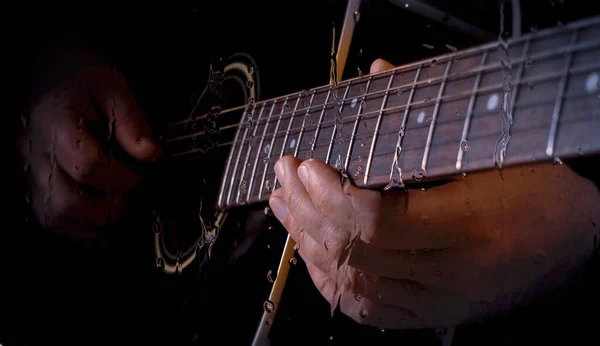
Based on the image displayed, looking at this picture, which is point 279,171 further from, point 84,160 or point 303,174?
point 84,160

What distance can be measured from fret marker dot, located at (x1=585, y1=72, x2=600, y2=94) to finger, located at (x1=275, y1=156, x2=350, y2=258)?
133mm

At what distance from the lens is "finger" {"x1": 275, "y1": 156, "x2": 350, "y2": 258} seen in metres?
0.25

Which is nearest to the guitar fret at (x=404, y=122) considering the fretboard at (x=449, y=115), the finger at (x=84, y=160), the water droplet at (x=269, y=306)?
the fretboard at (x=449, y=115)

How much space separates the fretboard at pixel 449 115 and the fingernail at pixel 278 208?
0.05 ft

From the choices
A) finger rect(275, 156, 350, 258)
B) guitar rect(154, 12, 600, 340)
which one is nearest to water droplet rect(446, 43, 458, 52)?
guitar rect(154, 12, 600, 340)

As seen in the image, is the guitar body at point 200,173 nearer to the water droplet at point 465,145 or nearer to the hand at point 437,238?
the hand at point 437,238

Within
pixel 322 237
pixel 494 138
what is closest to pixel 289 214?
pixel 322 237

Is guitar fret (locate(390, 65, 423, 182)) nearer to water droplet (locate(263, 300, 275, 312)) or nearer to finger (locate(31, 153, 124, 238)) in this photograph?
water droplet (locate(263, 300, 275, 312))

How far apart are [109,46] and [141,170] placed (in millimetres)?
103

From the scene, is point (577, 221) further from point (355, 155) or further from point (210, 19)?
Result: point (210, 19)

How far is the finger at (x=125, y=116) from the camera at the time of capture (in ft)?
1.17

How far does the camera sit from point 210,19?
0.35 m

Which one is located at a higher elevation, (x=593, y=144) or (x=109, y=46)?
(x=109, y=46)

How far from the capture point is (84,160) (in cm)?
37
